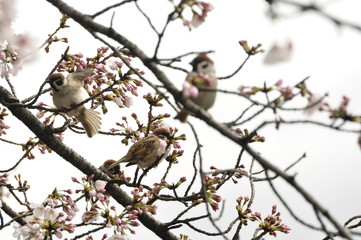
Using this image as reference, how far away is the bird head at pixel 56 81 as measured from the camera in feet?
19.6

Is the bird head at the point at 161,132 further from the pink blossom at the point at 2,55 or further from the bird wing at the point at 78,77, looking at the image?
the pink blossom at the point at 2,55

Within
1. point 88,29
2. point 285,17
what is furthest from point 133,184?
point 285,17

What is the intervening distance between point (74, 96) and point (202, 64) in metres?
2.40

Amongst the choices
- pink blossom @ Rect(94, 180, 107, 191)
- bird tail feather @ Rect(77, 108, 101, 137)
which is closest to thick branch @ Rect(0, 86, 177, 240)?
pink blossom @ Rect(94, 180, 107, 191)

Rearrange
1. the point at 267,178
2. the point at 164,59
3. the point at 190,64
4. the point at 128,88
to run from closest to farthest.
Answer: the point at 267,178
the point at 164,59
the point at 190,64
the point at 128,88

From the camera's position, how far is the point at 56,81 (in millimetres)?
6008

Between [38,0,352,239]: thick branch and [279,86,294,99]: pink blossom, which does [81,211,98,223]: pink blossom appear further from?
[279,86,294,99]: pink blossom

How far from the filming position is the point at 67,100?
598 cm

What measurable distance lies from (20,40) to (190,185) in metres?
2.13

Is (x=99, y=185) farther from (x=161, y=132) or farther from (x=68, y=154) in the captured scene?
(x=161, y=132)

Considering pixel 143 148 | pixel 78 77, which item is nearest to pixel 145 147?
pixel 143 148

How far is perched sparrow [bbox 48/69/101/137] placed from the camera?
5941 mm

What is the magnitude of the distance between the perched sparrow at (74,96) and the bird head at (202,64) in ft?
7.03

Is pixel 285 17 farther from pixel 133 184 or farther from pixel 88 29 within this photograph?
pixel 133 184
